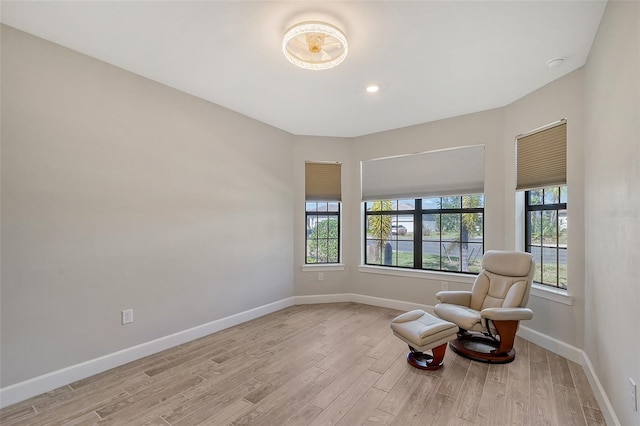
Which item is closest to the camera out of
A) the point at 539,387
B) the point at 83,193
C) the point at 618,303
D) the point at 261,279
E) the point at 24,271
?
the point at 618,303

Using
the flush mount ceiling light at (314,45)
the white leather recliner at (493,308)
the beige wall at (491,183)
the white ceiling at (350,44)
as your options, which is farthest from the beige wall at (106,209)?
the white leather recliner at (493,308)

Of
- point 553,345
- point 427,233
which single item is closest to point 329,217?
point 427,233

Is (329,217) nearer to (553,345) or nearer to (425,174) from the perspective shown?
(425,174)

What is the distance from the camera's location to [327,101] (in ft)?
11.6

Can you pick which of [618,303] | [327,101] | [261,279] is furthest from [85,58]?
[618,303]

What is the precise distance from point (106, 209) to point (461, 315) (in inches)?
137

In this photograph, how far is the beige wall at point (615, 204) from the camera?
5.21 feet

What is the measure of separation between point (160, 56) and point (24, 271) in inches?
79.6

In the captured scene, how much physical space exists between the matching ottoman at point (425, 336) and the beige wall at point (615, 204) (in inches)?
41.4

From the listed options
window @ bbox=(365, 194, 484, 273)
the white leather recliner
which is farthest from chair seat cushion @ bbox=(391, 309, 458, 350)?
window @ bbox=(365, 194, 484, 273)

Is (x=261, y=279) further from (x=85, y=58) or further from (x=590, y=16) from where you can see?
(x=590, y=16)

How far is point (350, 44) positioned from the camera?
7.88ft

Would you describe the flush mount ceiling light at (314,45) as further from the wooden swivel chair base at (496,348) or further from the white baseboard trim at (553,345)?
the white baseboard trim at (553,345)

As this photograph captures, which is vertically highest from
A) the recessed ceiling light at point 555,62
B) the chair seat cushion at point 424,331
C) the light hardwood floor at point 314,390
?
the recessed ceiling light at point 555,62
